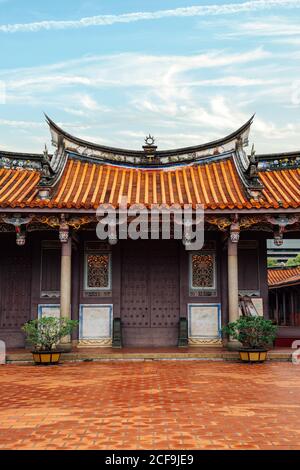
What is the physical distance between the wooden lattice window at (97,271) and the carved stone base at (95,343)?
1355 millimetres

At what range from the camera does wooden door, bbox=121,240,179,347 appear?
13.2 metres

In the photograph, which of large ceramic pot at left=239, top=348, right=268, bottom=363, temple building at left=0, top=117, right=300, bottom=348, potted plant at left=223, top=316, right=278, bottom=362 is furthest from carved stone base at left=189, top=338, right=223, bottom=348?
large ceramic pot at left=239, top=348, right=268, bottom=363

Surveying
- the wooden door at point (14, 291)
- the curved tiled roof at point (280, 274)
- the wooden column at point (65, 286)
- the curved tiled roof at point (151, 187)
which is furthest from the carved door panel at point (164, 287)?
the curved tiled roof at point (280, 274)

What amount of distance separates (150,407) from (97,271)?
24.9 feet

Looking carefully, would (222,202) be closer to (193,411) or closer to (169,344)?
(169,344)

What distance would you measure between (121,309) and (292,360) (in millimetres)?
4708

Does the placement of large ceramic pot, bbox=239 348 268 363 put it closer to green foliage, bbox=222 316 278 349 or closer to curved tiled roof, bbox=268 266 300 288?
green foliage, bbox=222 316 278 349

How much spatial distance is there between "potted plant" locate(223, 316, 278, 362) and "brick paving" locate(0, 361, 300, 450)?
0.78m

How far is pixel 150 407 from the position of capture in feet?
19.9

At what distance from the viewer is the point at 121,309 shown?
43.8ft

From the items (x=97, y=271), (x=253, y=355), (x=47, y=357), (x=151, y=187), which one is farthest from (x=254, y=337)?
(x=151, y=187)

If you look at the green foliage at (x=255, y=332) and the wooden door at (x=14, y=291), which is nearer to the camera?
the green foliage at (x=255, y=332)

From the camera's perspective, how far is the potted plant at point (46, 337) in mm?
10469

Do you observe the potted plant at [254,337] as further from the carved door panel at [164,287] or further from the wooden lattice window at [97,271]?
the wooden lattice window at [97,271]
